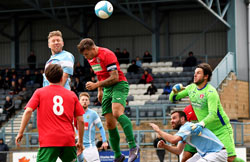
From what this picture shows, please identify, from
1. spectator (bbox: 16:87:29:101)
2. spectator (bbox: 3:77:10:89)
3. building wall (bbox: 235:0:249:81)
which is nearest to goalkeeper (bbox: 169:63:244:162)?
spectator (bbox: 16:87:29:101)

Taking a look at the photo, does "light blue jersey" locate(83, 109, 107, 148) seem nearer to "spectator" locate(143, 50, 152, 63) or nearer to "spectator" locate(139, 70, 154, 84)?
"spectator" locate(139, 70, 154, 84)

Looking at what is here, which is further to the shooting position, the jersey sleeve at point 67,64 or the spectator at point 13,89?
the spectator at point 13,89

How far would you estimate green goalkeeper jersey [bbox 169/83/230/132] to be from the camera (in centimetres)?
799

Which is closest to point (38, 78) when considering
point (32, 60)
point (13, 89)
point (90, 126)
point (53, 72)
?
point (13, 89)

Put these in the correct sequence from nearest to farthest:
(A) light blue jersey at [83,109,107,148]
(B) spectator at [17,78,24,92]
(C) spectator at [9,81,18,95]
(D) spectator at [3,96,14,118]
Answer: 1. (A) light blue jersey at [83,109,107,148]
2. (D) spectator at [3,96,14,118]
3. (C) spectator at [9,81,18,95]
4. (B) spectator at [17,78,24,92]

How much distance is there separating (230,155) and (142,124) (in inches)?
502

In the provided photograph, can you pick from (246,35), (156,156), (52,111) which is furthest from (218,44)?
(52,111)

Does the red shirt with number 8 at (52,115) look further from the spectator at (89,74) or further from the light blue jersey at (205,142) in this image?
the spectator at (89,74)

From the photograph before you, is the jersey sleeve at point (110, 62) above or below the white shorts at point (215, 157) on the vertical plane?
above

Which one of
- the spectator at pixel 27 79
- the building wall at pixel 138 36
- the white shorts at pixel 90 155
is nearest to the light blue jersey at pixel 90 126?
the white shorts at pixel 90 155

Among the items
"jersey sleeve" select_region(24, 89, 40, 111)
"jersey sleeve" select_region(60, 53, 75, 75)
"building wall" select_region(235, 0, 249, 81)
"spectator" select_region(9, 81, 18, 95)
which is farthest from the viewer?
"building wall" select_region(235, 0, 249, 81)

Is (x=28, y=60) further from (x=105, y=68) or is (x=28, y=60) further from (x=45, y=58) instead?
(x=105, y=68)

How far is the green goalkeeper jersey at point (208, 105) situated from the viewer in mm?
7988

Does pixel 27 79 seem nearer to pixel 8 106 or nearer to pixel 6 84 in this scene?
pixel 6 84
